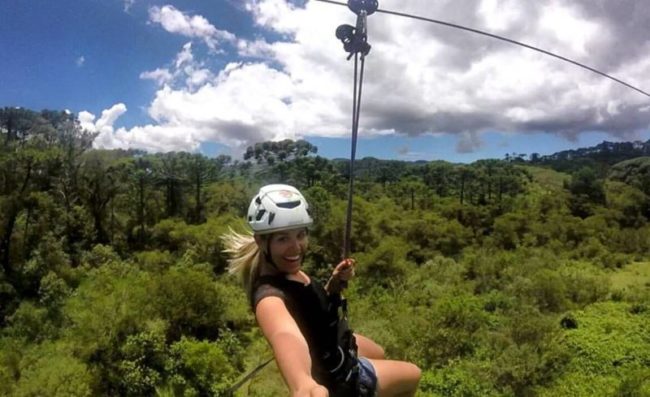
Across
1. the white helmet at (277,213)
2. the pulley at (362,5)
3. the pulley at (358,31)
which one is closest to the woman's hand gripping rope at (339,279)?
the white helmet at (277,213)

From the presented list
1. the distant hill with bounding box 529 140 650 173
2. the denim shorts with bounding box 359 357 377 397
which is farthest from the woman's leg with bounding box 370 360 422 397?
the distant hill with bounding box 529 140 650 173

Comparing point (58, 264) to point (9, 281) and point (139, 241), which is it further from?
point (139, 241)

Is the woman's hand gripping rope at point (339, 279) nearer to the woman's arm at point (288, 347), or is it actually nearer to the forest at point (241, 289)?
the woman's arm at point (288, 347)

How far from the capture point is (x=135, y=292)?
1731 centimetres

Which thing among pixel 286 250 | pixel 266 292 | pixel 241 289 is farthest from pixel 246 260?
pixel 241 289

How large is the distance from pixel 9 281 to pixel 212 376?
46.1 ft

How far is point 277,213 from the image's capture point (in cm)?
191

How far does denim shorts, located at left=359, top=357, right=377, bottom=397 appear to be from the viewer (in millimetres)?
2105

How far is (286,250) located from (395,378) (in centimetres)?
91

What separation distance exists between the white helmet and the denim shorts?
0.74m

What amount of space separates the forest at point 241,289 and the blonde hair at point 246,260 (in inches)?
504

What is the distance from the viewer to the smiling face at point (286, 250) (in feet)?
6.32

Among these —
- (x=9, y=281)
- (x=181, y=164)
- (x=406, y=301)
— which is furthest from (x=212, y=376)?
(x=181, y=164)

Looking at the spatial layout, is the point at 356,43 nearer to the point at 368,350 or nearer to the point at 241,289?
the point at 368,350
